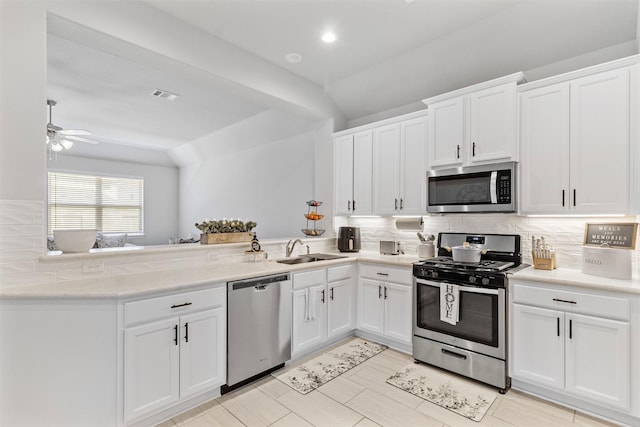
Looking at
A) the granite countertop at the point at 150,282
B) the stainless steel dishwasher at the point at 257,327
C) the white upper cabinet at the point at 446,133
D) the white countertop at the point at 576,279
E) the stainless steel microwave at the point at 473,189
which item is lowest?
the stainless steel dishwasher at the point at 257,327

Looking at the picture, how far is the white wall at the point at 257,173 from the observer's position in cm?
527

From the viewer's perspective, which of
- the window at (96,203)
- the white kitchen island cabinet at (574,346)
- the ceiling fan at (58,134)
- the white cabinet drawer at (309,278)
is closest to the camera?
the white kitchen island cabinet at (574,346)

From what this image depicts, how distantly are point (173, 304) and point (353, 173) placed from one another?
8.76ft

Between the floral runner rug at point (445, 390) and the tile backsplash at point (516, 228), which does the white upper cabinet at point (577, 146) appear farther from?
the floral runner rug at point (445, 390)

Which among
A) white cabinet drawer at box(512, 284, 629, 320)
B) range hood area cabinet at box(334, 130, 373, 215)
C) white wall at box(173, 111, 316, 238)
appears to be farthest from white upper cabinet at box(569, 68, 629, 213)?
white wall at box(173, 111, 316, 238)

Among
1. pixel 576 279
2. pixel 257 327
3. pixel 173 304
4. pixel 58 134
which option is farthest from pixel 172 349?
pixel 58 134

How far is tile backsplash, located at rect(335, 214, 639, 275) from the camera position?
2.69 metres

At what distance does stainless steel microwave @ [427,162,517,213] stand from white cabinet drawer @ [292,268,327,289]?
4.31 feet

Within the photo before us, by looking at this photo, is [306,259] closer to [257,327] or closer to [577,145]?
[257,327]

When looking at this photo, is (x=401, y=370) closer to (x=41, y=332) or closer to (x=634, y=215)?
(x=634, y=215)

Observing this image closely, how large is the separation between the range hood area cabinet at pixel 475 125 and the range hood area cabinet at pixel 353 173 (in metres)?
0.87

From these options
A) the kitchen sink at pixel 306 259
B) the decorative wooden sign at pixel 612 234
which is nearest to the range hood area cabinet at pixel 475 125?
the decorative wooden sign at pixel 612 234

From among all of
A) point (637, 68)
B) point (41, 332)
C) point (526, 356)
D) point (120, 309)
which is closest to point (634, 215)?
point (637, 68)

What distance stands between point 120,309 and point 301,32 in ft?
8.98
